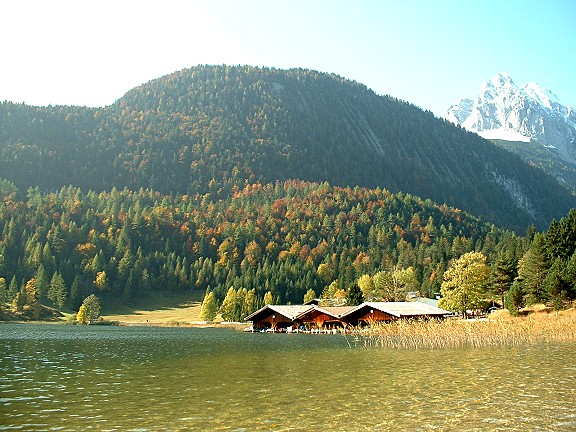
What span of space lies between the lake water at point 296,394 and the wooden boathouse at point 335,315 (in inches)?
1782

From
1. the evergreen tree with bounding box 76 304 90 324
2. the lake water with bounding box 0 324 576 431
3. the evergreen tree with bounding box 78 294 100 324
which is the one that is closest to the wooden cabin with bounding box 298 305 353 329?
the lake water with bounding box 0 324 576 431

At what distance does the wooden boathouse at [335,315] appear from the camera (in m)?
83.0

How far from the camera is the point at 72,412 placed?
19312 millimetres

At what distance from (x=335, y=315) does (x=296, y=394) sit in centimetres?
6643

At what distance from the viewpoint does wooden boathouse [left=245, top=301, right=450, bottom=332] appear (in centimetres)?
8300

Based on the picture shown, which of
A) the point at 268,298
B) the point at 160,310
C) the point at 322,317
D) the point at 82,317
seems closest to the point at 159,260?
the point at 160,310

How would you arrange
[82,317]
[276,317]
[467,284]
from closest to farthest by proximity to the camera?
1. [467,284]
2. [276,317]
3. [82,317]

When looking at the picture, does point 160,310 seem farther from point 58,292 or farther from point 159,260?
point 159,260

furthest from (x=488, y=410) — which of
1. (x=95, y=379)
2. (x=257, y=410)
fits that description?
(x=95, y=379)

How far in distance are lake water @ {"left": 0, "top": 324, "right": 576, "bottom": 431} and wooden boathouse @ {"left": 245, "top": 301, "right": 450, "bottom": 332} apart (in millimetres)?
45256

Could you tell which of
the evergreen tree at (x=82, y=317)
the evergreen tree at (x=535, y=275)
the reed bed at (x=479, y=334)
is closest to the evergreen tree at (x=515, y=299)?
the evergreen tree at (x=535, y=275)

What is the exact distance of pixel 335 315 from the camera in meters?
88.4

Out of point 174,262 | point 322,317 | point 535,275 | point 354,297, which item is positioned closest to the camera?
point 535,275

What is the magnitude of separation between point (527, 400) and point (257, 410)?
9.78m
